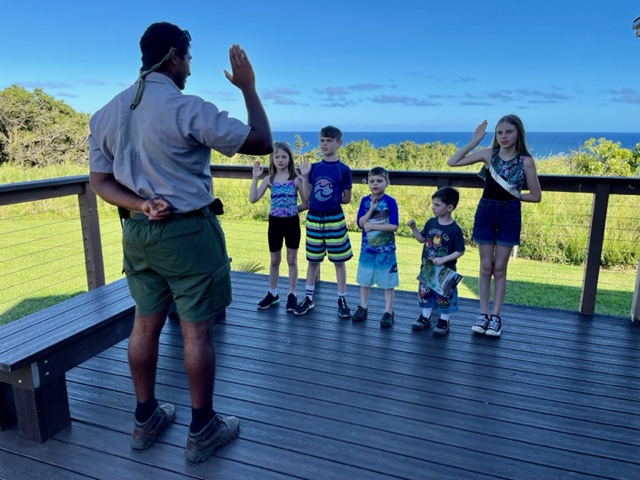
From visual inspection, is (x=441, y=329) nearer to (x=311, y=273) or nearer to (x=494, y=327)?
(x=494, y=327)

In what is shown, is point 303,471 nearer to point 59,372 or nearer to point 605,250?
point 59,372

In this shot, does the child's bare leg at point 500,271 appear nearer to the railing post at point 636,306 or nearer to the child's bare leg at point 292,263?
the railing post at point 636,306

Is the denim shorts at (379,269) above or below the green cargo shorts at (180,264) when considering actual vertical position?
below

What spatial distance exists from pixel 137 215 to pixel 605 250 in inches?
242

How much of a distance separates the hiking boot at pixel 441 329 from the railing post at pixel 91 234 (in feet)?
7.36

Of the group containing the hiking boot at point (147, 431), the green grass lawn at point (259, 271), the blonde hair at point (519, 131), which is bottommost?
the green grass lawn at point (259, 271)

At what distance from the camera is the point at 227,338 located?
285 centimetres

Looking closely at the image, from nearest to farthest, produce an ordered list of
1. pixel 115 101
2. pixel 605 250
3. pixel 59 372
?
pixel 115 101 → pixel 59 372 → pixel 605 250

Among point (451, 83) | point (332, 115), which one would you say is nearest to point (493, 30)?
point (451, 83)

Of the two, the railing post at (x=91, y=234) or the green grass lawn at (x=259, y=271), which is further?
the green grass lawn at (x=259, y=271)

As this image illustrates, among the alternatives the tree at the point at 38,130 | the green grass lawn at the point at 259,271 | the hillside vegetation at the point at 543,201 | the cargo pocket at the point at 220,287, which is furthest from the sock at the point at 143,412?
the tree at the point at 38,130

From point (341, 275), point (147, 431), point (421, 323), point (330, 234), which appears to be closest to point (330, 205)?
point (330, 234)

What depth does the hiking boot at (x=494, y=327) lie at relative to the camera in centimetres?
289

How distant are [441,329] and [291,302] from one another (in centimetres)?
101
